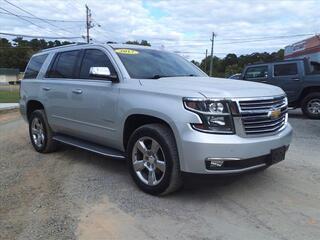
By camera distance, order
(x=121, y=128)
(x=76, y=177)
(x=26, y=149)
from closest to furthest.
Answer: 1. (x=121, y=128)
2. (x=76, y=177)
3. (x=26, y=149)

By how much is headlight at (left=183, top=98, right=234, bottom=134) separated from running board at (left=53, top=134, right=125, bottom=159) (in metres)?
1.54

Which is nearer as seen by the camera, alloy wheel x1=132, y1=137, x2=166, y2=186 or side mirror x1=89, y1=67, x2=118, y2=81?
alloy wheel x1=132, y1=137, x2=166, y2=186

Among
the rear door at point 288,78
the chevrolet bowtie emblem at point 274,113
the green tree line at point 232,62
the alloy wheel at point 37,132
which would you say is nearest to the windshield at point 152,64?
the chevrolet bowtie emblem at point 274,113

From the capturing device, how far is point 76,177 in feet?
19.9

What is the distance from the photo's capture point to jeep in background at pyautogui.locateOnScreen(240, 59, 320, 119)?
13.3 m

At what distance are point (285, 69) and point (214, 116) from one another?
1045 cm

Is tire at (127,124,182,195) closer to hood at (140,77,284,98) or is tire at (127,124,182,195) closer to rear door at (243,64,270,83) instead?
hood at (140,77,284,98)

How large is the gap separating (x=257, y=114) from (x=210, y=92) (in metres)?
0.60

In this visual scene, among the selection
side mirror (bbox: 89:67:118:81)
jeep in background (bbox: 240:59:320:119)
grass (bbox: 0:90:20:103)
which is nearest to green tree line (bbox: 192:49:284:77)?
grass (bbox: 0:90:20:103)

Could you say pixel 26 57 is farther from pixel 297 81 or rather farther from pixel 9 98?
pixel 297 81

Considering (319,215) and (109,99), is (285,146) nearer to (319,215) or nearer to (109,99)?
(319,215)

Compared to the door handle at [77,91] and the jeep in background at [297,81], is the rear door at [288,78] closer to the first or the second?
the jeep in background at [297,81]

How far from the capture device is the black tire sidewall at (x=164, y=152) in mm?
4816

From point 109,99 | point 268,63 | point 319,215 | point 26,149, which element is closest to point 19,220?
point 109,99
